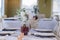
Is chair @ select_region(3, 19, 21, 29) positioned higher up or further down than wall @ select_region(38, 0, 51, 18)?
further down

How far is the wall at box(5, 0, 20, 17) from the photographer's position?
3576 millimetres

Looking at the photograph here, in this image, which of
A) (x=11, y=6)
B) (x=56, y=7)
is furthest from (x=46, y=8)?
(x=11, y=6)

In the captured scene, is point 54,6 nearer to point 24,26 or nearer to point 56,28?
point 56,28

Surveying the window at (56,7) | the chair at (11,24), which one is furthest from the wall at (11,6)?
the window at (56,7)

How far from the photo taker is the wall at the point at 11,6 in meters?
3.58

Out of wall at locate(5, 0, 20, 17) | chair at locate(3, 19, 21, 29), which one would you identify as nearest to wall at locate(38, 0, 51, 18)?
wall at locate(5, 0, 20, 17)

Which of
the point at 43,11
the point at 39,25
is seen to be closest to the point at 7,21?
the point at 39,25

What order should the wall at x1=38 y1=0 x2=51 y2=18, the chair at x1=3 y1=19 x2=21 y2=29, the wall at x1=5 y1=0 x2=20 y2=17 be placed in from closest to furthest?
the chair at x1=3 y1=19 x2=21 y2=29 < the wall at x1=38 y1=0 x2=51 y2=18 < the wall at x1=5 y1=0 x2=20 y2=17

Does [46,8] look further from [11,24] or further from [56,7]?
[11,24]

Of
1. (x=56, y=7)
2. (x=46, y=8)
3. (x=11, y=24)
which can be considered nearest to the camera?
(x=11, y=24)

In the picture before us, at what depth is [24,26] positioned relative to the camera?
7.44 feet

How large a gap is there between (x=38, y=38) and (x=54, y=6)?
1845mm

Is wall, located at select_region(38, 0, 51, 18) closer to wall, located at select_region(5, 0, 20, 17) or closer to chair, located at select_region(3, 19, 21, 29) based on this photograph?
wall, located at select_region(5, 0, 20, 17)

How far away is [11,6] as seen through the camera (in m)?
3.69
